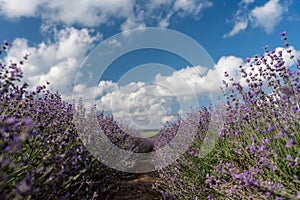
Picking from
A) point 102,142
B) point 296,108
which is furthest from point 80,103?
point 296,108

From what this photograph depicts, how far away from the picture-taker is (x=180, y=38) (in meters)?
4.68

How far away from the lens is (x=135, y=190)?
4.46m

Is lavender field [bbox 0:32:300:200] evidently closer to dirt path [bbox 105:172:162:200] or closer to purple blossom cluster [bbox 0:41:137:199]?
purple blossom cluster [bbox 0:41:137:199]

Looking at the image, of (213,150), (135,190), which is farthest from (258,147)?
(135,190)

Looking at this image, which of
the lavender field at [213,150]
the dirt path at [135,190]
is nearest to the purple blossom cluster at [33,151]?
the lavender field at [213,150]

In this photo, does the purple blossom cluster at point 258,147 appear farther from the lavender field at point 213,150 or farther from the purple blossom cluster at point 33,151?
the purple blossom cluster at point 33,151

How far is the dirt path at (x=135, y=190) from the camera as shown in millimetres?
3899

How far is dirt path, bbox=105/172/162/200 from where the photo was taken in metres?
3.90

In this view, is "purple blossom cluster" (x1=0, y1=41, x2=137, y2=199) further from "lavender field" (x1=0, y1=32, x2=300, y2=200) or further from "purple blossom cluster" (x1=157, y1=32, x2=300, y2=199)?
"purple blossom cluster" (x1=157, y1=32, x2=300, y2=199)

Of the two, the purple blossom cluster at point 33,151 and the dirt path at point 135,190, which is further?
the dirt path at point 135,190

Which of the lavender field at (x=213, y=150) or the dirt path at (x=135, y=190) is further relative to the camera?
the dirt path at (x=135, y=190)

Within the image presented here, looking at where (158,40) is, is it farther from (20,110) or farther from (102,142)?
(20,110)

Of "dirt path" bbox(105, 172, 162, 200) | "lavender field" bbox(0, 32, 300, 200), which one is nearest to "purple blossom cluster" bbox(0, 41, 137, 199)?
"lavender field" bbox(0, 32, 300, 200)

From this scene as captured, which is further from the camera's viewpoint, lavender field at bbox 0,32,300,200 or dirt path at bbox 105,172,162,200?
dirt path at bbox 105,172,162,200
